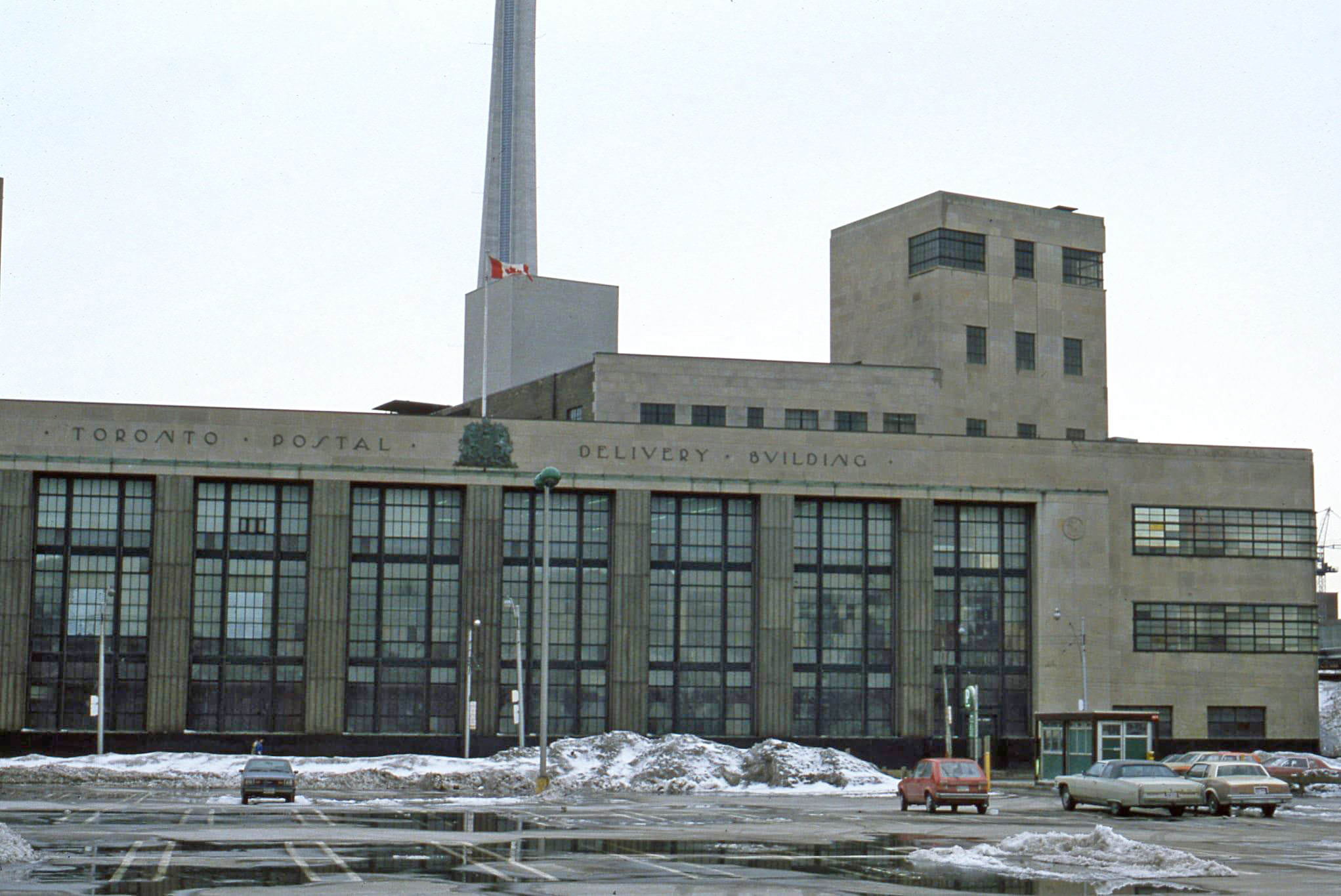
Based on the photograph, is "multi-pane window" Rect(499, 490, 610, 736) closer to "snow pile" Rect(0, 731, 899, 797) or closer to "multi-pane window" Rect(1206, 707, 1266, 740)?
"snow pile" Rect(0, 731, 899, 797)

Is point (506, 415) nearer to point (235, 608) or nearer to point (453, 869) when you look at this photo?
point (235, 608)

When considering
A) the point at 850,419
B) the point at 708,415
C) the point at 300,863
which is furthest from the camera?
the point at 850,419

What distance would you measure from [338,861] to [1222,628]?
6906 centimetres

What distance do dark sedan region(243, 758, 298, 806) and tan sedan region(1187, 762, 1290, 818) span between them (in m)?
26.1

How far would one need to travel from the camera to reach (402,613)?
82.1m

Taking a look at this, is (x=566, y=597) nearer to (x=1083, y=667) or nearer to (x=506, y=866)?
(x=1083, y=667)

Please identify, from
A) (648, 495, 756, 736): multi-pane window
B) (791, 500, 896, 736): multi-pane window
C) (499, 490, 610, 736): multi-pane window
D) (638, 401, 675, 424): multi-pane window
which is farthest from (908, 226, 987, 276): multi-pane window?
(499, 490, 610, 736): multi-pane window

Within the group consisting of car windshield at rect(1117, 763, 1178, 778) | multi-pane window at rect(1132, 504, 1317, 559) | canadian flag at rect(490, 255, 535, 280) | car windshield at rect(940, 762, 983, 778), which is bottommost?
car windshield at rect(940, 762, 983, 778)

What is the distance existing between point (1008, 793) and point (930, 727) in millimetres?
21022

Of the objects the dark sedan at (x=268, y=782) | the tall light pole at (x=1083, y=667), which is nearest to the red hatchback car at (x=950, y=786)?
the dark sedan at (x=268, y=782)

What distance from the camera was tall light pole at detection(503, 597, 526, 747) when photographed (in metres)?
75.8

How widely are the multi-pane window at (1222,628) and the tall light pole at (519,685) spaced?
3073 cm

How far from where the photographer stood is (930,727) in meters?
85.4

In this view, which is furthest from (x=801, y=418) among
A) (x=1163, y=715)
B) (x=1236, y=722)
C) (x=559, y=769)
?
(x=1236, y=722)
